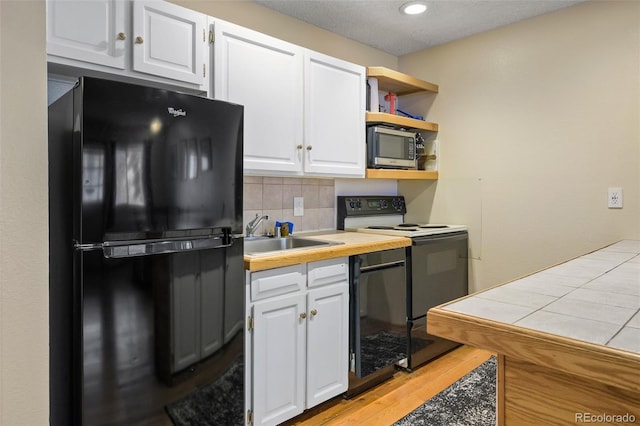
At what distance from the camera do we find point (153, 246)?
1485 millimetres

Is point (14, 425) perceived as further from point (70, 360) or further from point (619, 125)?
point (619, 125)

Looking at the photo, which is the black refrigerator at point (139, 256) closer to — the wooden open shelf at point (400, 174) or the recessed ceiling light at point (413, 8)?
the wooden open shelf at point (400, 174)

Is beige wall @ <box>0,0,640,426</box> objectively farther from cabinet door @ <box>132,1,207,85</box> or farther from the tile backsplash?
the tile backsplash

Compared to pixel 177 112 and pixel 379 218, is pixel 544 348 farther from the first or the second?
pixel 379 218

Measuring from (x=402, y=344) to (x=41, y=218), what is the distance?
222 cm

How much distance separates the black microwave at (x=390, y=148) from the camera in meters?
2.85

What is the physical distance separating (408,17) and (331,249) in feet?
5.58

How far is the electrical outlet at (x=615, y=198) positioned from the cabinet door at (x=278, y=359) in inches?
77.8

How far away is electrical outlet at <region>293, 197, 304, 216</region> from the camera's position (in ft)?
9.06

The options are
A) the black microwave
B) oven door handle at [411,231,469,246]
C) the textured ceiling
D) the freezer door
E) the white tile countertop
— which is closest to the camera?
the white tile countertop

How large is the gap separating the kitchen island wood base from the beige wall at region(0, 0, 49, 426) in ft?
3.09

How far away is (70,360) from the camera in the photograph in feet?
4.67

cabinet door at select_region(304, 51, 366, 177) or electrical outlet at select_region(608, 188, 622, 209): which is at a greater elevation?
cabinet door at select_region(304, 51, 366, 177)

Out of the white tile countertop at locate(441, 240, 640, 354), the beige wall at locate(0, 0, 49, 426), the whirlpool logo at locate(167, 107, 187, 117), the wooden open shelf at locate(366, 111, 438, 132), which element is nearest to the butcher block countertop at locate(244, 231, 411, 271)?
the whirlpool logo at locate(167, 107, 187, 117)
